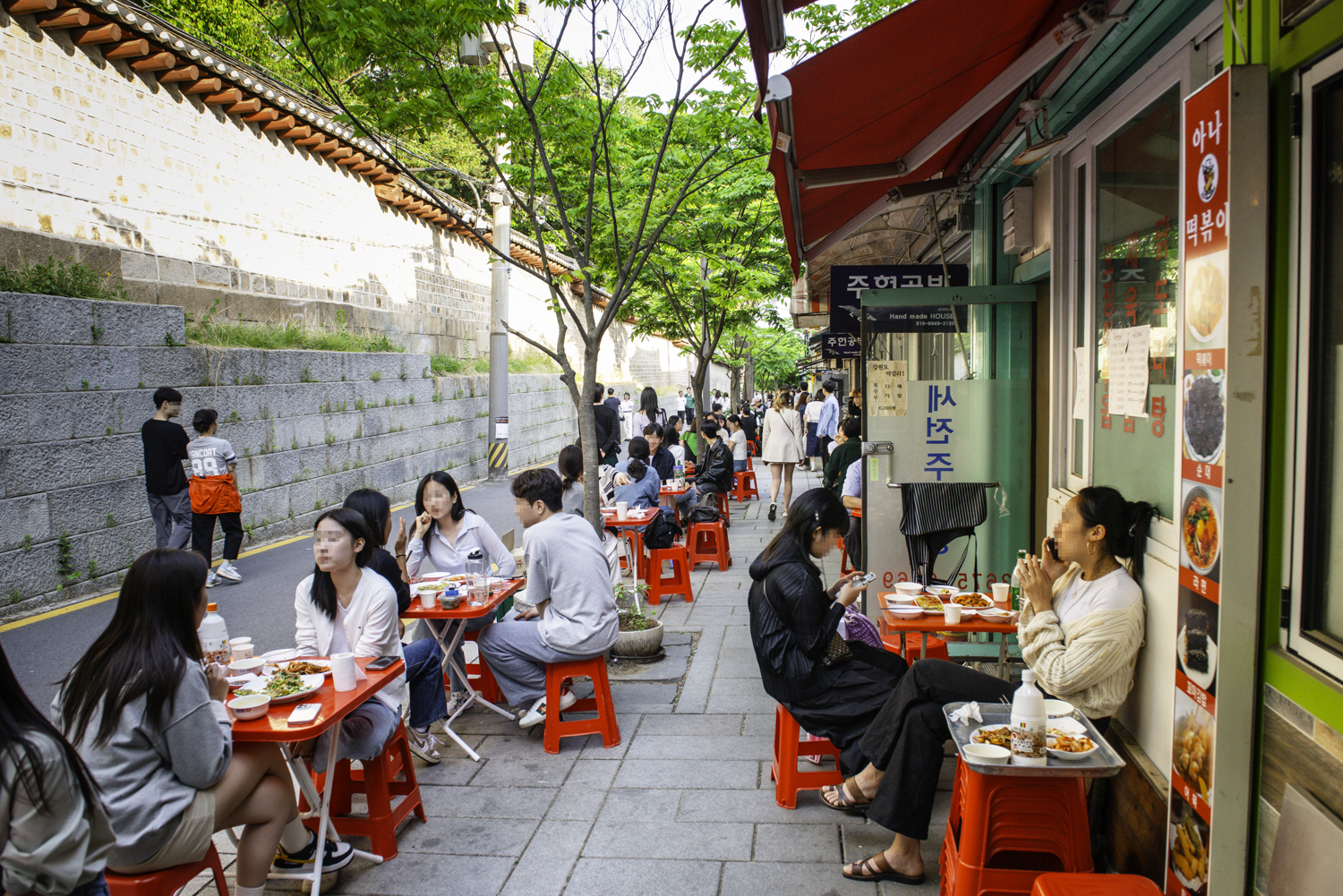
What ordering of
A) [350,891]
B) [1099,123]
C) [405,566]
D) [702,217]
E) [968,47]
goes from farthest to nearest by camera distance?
[702,217] < [405,566] < [1099,123] < [968,47] < [350,891]

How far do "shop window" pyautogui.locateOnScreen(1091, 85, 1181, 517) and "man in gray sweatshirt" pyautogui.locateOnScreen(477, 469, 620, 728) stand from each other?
2.62 m

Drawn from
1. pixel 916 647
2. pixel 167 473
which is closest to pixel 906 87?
pixel 916 647

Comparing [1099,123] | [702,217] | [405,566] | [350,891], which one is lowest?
[350,891]

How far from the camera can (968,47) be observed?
154 inches

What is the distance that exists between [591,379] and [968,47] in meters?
3.40

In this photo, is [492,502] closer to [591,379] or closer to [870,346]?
[591,379]

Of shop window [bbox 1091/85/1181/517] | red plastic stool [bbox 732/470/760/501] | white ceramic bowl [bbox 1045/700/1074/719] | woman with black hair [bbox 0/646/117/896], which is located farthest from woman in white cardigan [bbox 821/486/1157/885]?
red plastic stool [bbox 732/470/760/501]

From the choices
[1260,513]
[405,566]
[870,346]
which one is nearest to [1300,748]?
[1260,513]

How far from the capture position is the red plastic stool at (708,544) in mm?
9133

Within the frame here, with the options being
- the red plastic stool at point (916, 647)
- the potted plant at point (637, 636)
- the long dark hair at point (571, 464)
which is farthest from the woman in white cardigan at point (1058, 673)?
the long dark hair at point (571, 464)

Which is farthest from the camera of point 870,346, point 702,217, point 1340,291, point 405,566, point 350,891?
point 702,217

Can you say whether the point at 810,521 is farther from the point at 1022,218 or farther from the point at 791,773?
the point at 1022,218

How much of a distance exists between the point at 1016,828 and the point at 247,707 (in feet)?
8.90

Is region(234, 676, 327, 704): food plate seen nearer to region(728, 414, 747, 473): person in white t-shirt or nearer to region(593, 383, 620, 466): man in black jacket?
region(593, 383, 620, 466): man in black jacket
